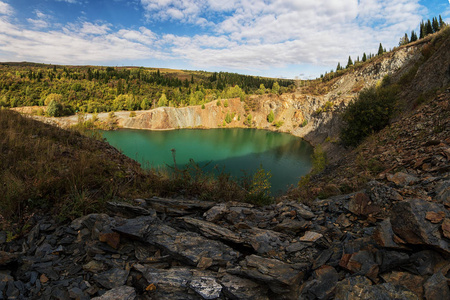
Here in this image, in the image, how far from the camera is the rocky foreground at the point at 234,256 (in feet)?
6.39

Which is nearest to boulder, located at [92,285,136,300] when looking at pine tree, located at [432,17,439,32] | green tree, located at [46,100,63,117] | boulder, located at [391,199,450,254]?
boulder, located at [391,199,450,254]

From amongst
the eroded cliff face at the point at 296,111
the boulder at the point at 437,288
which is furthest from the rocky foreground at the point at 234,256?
the eroded cliff face at the point at 296,111

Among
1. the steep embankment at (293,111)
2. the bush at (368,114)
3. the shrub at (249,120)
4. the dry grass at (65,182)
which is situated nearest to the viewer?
the dry grass at (65,182)

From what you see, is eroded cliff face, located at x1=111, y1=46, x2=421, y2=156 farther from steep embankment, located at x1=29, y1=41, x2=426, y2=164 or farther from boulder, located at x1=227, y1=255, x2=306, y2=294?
boulder, located at x1=227, y1=255, x2=306, y2=294

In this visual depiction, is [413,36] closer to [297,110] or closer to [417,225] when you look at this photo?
[297,110]

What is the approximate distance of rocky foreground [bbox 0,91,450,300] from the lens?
76.7 inches

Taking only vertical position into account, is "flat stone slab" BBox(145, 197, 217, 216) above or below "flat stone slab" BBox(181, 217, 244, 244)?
below

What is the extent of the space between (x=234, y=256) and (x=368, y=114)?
58.2 feet

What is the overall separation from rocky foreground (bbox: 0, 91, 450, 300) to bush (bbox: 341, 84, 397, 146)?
14791mm

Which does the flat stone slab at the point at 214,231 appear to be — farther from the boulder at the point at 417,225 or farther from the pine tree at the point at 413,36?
the pine tree at the point at 413,36

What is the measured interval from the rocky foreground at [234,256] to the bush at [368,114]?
14.8m

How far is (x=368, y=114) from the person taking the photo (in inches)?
625

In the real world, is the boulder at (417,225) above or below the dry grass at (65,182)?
above

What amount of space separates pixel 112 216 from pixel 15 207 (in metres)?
1.26
